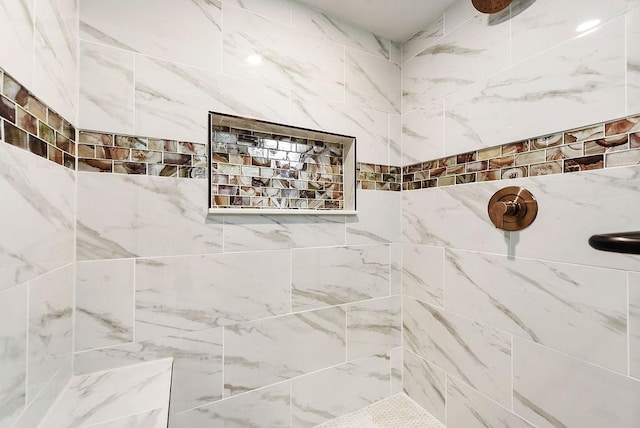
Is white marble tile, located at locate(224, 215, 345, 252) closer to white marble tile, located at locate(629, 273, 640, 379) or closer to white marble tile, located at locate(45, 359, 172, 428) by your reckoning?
white marble tile, located at locate(45, 359, 172, 428)

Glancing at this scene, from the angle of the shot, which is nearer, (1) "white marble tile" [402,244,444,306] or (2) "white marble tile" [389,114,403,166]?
(1) "white marble tile" [402,244,444,306]

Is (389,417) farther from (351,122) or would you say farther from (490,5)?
(490,5)

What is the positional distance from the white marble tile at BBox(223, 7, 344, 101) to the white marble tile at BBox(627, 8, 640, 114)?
3.23 ft

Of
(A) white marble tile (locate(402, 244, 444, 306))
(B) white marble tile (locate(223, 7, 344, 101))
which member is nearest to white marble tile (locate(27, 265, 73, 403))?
(B) white marble tile (locate(223, 7, 344, 101))

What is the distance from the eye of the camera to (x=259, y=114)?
1.21 metres

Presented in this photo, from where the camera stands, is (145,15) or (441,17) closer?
(145,15)

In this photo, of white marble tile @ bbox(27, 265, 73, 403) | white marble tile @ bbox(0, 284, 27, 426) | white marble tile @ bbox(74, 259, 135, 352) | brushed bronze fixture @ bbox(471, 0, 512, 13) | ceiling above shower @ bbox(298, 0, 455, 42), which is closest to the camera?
white marble tile @ bbox(0, 284, 27, 426)

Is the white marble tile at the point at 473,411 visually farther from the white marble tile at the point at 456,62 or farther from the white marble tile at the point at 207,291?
the white marble tile at the point at 456,62

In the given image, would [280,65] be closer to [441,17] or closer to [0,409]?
[441,17]

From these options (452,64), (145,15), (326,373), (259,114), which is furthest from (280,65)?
(326,373)

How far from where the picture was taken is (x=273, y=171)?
131 cm

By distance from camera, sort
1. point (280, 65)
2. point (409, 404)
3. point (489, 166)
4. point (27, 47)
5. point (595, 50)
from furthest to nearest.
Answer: point (409, 404) < point (280, 65) < point (489, 166) < point (595, 50) < point (27, 47)

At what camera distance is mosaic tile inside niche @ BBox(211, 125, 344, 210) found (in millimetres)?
1208

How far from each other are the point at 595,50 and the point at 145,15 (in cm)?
153
